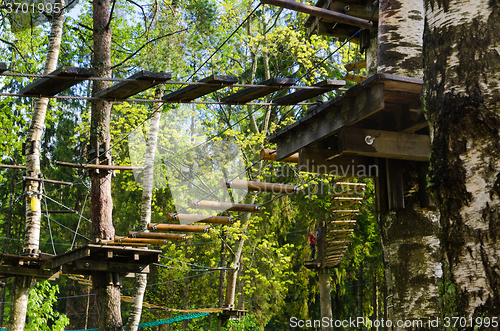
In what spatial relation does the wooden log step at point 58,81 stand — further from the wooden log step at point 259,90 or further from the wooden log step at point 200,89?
the wooden log step at point 259,90

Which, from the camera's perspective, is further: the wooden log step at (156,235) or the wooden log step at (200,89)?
the wooden log step at (156,235)

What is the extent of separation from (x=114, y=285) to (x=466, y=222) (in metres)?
6.64

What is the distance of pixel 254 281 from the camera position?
18375mm

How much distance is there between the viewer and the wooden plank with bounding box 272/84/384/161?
122 inches

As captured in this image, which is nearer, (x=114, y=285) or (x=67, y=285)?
(x=114, y=285)

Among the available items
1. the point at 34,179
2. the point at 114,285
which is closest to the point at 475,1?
the point at 114,285

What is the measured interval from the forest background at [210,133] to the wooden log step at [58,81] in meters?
4.63

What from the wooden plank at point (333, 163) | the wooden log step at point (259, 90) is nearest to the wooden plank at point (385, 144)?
the wooden plank at point (333, 163)

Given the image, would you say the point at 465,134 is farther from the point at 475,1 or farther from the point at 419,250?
the point at 419,250

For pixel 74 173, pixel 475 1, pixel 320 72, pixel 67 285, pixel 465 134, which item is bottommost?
pixel 67 285

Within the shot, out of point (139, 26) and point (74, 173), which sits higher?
point (139, 26)

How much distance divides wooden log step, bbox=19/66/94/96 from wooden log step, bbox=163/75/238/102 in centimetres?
78

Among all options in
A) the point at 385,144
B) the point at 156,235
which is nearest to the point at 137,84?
the point at 385,144

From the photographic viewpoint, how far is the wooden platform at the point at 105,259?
6747mm
